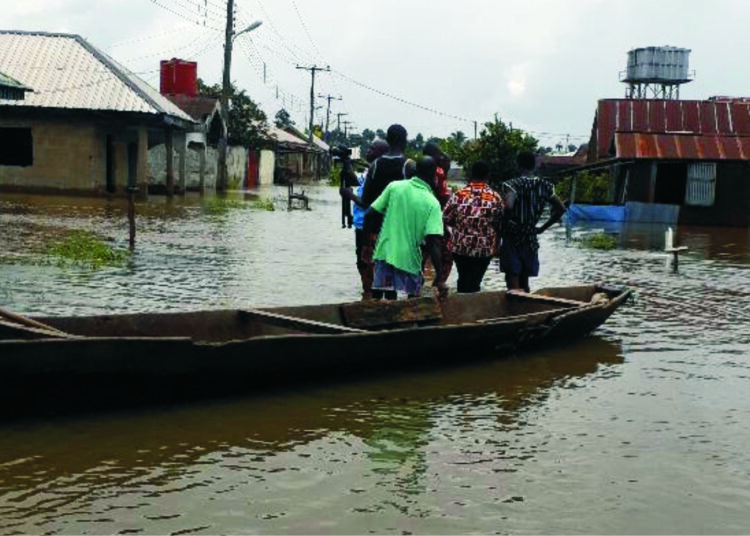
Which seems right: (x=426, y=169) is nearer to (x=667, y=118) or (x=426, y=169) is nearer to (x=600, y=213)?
(x=600, y=213)

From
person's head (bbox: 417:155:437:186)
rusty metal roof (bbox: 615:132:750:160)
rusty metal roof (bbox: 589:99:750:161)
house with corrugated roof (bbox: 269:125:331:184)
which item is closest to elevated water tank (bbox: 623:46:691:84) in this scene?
house with corrugated roof (bbox: 269:125:331:184)

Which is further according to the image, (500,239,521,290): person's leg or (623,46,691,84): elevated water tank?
(623,46,691,84): elevated water tank

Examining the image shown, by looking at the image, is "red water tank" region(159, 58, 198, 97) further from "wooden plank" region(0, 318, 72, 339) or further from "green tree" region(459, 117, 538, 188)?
"wooden plank" region(0, 318, 72, 339)

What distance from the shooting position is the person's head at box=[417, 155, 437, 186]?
795 cm

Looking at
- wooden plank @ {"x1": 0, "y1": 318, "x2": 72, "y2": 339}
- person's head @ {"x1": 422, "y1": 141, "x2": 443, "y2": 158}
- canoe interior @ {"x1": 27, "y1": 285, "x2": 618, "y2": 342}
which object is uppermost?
person's head @ {"x1": 422, "y1": 141, "x2": 443, "y2": 158}

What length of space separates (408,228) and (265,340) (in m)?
2.12

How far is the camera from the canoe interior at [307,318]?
684 centimetres

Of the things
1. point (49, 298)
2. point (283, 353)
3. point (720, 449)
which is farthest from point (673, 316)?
point (49, 298)

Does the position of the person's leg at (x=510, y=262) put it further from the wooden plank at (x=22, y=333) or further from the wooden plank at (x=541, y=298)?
the wooden plank at (x=22, y=333)

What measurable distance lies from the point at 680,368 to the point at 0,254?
9801mm

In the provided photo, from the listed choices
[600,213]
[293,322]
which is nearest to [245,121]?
[600,213]

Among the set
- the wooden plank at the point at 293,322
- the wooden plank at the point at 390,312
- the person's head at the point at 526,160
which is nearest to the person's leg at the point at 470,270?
the person's head at the point at 526,160

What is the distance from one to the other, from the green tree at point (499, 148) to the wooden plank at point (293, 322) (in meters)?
22.1

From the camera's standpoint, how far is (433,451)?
5.66 meters
